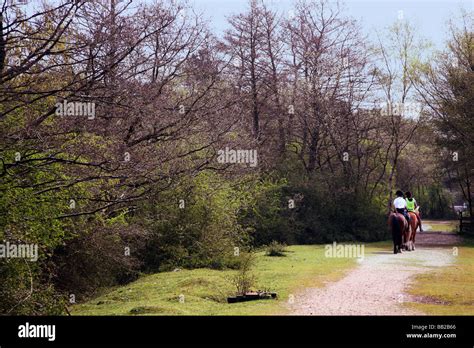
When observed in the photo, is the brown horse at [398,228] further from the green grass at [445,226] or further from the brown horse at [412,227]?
A: the green grass at [445,226]

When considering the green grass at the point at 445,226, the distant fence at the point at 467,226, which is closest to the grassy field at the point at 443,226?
the green grass at the point at 445,226

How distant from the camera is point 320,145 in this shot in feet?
138

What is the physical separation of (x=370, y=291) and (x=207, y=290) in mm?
3725

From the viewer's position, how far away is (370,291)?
50.0 ft

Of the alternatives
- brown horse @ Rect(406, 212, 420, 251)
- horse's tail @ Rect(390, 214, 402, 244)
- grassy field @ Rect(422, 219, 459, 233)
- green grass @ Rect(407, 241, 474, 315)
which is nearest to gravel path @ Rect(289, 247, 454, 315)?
green grass @ Rect(407, 241, 474, 315)

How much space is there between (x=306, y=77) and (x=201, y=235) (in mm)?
20691

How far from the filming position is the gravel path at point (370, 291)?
12.7 m

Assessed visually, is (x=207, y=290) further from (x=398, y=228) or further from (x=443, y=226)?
(x=443, y=226)

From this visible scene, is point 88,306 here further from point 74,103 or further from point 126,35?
point 126,35

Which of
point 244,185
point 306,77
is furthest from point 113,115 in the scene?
point 306,77

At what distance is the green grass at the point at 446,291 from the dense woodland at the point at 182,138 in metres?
7.19

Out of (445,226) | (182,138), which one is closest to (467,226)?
(445,226)

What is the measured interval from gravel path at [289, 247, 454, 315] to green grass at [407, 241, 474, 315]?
35cm

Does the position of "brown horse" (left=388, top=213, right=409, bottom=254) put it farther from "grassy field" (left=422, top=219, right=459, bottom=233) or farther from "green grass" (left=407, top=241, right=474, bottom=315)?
"grassy field" (left=422, top=219, right=459, bottom=233)
